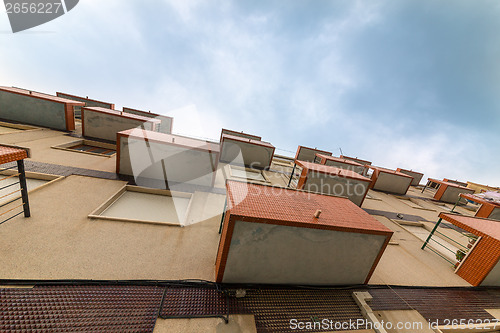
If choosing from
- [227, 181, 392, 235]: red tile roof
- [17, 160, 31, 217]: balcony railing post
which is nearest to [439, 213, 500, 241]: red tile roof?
[227, 181, 392, 235]: red tile roof

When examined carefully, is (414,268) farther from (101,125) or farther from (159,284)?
(101,125)

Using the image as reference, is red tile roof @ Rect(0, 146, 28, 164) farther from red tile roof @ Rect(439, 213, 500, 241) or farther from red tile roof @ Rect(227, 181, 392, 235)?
red tile roof @ Rect(439, 213, 500, 241)

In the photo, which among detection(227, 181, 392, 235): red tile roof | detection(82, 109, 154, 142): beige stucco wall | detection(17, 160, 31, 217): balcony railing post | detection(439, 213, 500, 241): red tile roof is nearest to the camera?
detection(227, 181, 392, 235): red tile roof

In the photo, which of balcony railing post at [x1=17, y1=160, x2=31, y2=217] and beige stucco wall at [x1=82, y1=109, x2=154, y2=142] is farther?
beige stucco wall at [x1=82, y1=109, x2=154, y2=142]

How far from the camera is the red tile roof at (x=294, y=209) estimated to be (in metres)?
5.59

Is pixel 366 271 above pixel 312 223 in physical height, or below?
below

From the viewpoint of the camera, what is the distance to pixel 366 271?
266 inches

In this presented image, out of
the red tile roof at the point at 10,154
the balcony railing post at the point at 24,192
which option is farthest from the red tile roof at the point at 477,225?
the balcony railing post at the point at 24,192

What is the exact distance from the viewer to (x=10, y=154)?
518cm

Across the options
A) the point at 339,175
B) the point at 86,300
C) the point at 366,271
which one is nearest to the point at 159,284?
the point at 86,300

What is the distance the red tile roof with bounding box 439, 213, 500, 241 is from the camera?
28.0 feet

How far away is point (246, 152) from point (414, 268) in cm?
1618

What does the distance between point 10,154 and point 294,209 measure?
350 inches

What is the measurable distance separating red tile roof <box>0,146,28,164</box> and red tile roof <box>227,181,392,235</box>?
6.41 metres
